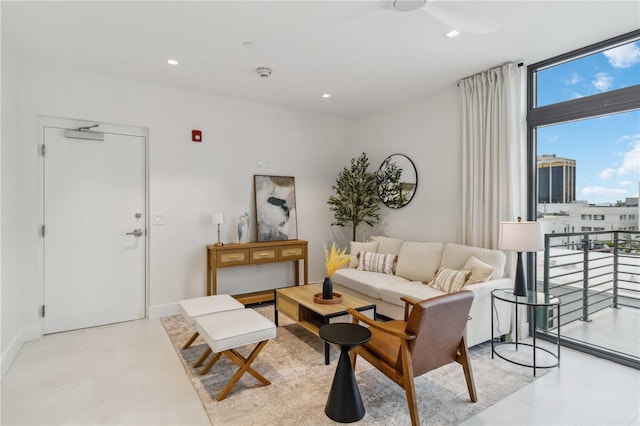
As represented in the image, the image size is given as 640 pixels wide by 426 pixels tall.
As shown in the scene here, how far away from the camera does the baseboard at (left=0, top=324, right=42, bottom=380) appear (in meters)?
2.79

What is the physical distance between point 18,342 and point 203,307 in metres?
1.82

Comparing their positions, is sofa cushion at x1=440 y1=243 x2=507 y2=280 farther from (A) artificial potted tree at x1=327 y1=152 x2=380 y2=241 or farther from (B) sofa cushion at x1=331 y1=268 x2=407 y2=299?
(A) artificial potted tree at x1=327 y1=152 x2=380 y2=241

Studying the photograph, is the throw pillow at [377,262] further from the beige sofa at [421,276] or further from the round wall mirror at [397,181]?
the round wall mirror at [397,181]

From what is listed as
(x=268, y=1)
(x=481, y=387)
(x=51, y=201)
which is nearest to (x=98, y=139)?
(x=51, y=201)

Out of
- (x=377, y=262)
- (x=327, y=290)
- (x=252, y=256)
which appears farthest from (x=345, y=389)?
(x=252, y=256)

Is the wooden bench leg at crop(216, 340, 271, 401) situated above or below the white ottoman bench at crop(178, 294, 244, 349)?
below

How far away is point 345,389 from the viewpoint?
2.18m

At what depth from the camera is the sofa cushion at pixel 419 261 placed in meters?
3.95

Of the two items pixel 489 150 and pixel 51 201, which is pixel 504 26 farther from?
pixel 51 201

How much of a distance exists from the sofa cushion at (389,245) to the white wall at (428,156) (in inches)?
11.0

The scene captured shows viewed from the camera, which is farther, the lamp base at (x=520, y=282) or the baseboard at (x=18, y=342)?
the lamp base at (x=520, y=282)

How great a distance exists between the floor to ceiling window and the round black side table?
212cm

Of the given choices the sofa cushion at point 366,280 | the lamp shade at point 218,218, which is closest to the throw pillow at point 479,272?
the sofa cushion at point 366,280

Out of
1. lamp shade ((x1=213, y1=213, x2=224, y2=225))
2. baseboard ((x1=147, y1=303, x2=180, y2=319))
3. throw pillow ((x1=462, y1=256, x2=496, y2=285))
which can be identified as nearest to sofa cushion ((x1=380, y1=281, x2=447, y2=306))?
throw pillow ((x1=462, y1=256, x2=496, y2=285))
